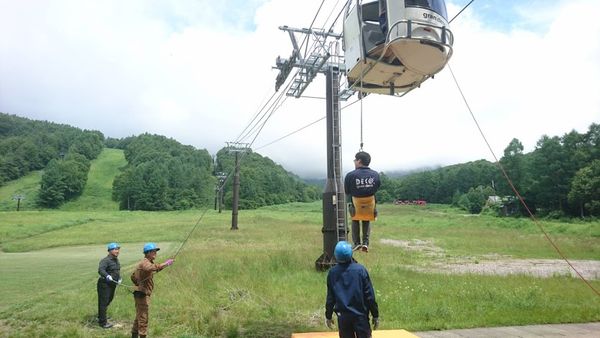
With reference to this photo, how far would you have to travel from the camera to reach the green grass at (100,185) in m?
118

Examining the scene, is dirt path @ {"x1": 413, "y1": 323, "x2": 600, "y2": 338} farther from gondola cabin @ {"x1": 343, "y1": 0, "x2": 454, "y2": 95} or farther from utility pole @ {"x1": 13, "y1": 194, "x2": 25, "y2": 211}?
utility pole @ {"x1": 13, "y1": 194, "x2": 25, "y2": 211}

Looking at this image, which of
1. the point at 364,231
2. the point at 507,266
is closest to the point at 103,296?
the point at 364,231

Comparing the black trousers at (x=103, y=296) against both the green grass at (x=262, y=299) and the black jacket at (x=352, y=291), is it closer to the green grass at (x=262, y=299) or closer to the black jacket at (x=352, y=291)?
the green grass at (x=262, y=299)

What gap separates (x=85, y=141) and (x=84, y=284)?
170 m

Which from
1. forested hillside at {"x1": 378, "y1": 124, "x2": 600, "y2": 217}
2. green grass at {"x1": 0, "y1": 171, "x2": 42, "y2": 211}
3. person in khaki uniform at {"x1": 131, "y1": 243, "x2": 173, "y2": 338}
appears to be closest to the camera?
person in khaki uniform at {"x1": 131, "y1": 243, "x2": 173, "y2": 338}

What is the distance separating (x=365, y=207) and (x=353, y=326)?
6.37 feet

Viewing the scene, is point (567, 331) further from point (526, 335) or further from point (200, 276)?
point (200, 276)

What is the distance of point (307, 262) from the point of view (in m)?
16.9

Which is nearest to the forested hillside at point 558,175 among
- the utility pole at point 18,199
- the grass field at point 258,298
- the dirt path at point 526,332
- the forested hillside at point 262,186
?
the grass field at point 258,298

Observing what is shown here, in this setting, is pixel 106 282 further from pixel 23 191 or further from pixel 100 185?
pixel 100 185

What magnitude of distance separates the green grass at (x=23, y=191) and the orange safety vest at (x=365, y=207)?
120m

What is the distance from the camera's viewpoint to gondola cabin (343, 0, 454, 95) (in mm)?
6402

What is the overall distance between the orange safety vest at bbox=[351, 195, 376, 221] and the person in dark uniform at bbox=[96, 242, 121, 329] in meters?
6.06

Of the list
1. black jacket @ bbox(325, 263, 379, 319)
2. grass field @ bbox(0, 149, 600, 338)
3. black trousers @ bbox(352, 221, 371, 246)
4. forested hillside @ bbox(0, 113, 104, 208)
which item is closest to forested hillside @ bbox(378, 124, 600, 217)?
grass field @ bbox(0, 149, 600, 338)
